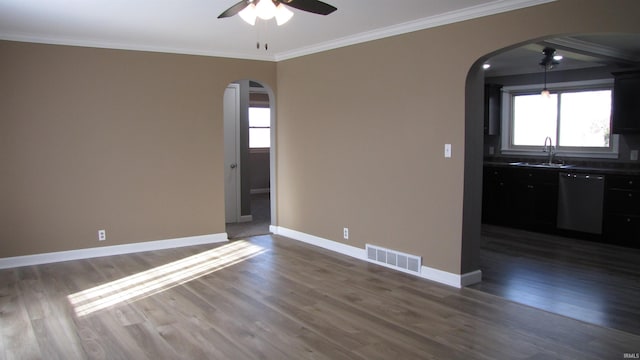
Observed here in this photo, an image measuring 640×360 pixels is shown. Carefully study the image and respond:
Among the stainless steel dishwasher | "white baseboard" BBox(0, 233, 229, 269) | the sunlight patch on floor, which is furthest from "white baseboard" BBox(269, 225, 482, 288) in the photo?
the stainless steel dishwasher

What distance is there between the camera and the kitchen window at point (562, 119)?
6.80 meters

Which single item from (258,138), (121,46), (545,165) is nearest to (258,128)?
(258,138)

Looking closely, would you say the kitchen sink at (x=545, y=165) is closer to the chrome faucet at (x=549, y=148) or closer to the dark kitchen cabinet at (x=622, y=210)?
the chrome faucet at (x=549, y=148)

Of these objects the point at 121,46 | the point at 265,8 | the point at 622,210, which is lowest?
the point at 622,210

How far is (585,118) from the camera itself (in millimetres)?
6969

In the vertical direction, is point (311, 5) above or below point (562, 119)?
above

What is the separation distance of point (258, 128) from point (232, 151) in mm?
3732

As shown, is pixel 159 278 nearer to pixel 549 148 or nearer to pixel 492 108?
pixel 492 108

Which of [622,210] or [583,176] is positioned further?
[583,176]

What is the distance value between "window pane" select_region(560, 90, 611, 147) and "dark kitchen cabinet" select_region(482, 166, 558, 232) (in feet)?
3.05

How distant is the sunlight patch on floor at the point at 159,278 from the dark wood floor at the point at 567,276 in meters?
2.59

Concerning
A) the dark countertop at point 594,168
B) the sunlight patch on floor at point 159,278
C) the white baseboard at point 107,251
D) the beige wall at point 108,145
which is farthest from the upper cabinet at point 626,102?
the white baseboard at point 107,251

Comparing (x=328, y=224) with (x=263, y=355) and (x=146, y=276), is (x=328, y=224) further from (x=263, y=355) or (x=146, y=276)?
(x=263, y=355)

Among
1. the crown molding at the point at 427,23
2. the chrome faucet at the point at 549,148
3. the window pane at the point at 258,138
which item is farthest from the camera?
the window pane at the point at 258,138
